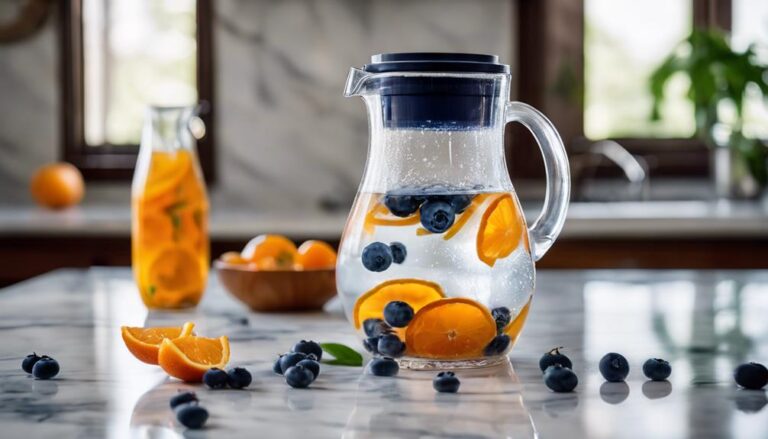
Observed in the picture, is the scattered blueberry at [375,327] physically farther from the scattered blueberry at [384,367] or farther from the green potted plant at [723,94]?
the green potted plant at [723,94]

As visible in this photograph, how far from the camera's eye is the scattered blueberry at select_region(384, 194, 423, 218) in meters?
0.90

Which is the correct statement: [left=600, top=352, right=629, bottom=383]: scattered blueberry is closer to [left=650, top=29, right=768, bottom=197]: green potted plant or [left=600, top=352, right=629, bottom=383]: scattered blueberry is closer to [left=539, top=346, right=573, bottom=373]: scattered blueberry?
[left=539, top=346, right=573, bottom=373]: scattered blueberry

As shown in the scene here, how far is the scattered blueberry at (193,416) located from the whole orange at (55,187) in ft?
8.50

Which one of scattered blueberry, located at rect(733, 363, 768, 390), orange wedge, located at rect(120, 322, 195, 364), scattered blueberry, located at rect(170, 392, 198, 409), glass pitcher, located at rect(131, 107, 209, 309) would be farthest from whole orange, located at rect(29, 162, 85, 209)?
scattered blueberry, located at rect(733, 363, 768, 390)

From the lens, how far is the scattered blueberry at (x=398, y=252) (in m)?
0.89

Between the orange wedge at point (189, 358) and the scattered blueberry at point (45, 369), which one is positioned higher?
the orange wedge at point (189, 358)

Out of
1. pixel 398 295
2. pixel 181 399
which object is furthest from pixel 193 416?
pixel 398 295

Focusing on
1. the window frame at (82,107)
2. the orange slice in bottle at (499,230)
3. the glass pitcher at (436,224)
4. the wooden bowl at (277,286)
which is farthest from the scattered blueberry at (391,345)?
the window frame at (82,107)

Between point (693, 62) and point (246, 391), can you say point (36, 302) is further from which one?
point (693, 62)

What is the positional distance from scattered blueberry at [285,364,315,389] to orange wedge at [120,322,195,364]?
0.14 m

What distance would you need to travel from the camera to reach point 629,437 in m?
0.69

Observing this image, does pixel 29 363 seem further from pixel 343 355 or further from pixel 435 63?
pixel 435 63

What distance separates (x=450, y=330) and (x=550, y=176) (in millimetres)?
201

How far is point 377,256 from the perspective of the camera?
0.90 metres
